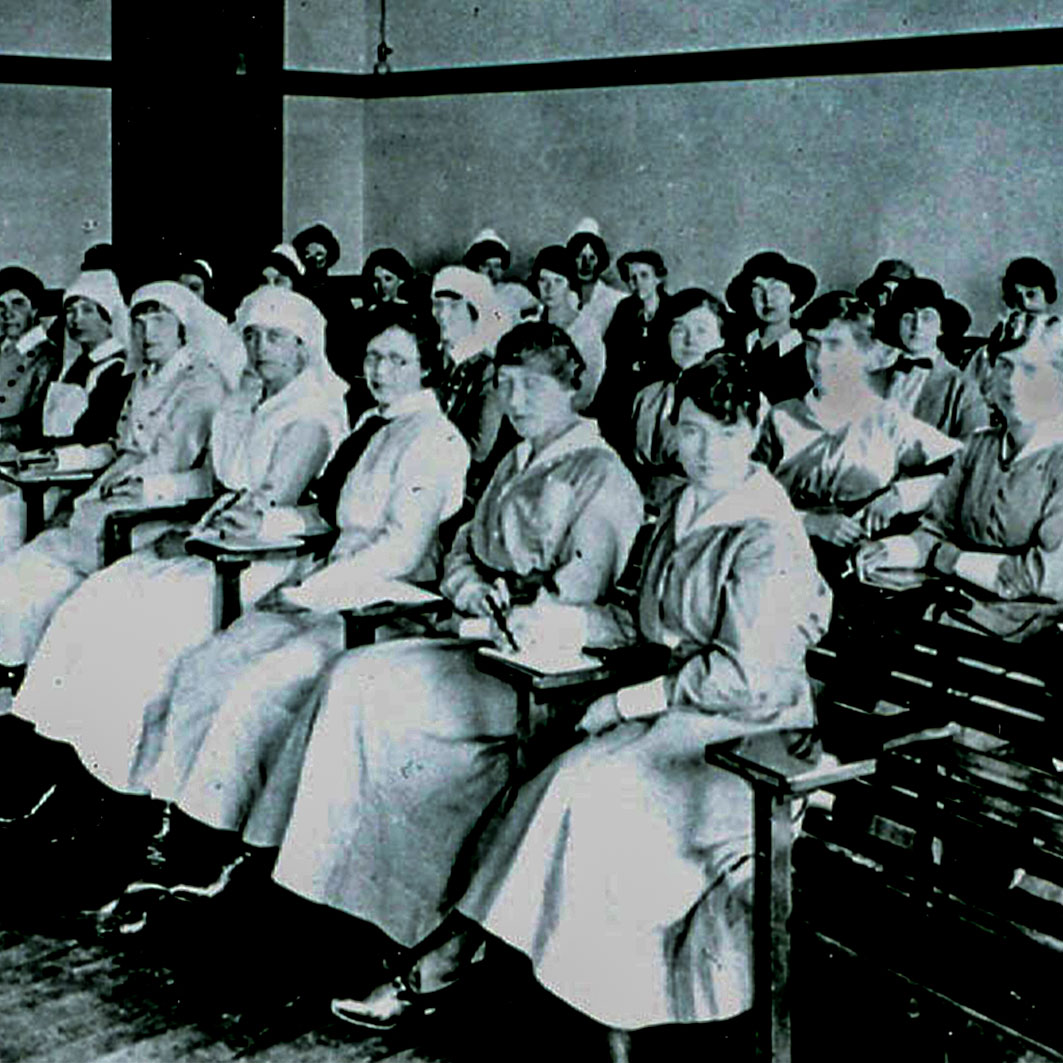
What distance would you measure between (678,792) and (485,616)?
2.90 ft

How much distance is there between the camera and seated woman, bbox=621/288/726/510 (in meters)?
5.72

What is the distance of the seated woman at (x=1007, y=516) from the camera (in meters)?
4.25

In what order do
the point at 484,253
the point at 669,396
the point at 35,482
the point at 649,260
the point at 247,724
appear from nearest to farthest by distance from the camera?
the point at 247,724, the point at 35,482, the point at 669,396, the point at 649,260, the point at 484,253

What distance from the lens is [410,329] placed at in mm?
4465

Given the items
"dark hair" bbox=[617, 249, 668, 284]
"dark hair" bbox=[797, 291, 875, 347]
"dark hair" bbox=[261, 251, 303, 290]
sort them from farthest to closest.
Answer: "dark hair" bbox=[617, 249, 668, 284] → "dark hair" bbox=[261, 251, 303, 290] → "dark hair" bbox=[797, 291, 875, 347]

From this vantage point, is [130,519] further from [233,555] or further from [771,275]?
[771,275]

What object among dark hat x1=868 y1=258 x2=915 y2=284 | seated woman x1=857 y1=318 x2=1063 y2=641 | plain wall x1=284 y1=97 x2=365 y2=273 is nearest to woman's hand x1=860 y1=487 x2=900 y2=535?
seated woman x1=857 y1=318 x2=1063 y2=641

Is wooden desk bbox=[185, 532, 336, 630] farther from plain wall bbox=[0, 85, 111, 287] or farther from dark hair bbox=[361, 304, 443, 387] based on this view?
plain wall bbox=[0, 85, 111, 287]

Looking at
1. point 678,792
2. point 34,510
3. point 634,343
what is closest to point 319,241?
point 634,343

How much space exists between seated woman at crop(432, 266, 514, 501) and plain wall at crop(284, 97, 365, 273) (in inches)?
204

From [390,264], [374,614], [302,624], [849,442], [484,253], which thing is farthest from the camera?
[484,253]

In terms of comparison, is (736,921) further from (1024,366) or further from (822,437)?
(822,437)

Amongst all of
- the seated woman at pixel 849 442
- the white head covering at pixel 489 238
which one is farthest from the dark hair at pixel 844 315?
the white head covering at pixel 489 238

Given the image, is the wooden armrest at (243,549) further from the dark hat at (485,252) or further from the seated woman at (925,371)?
the dark hat at (485,252)
